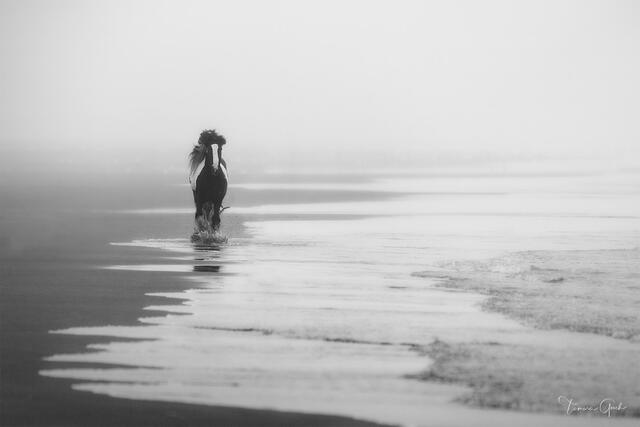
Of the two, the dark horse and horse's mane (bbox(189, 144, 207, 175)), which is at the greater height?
horse's mane (bbox(189, 144, 207, 175))

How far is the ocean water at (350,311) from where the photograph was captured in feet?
23.9

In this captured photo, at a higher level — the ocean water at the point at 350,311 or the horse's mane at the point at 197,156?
the horse's mane at the point at 197,156

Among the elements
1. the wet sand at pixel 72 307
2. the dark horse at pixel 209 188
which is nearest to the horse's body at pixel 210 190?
the dark horse at pixel 209 188

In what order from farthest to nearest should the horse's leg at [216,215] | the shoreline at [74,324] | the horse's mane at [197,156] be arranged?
1. the horse's mane at [197,156]
2. the horse's leg at [216,215]
3. the shoreline at [74,324]

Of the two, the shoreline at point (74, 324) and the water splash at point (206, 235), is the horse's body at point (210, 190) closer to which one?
the water splash at point (206, 235)

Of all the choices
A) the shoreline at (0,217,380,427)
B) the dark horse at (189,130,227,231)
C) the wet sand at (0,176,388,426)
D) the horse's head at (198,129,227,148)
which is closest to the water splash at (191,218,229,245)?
the dark horse at (189,130,227,231)

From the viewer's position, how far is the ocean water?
729cm

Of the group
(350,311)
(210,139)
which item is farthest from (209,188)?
(350,311)

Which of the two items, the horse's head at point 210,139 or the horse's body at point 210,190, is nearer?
the horse's body at point 210,190

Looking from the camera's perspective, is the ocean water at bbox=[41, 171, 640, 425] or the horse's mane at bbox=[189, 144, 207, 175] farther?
the horse's mane at bbox=[189, 144, 207, 175]

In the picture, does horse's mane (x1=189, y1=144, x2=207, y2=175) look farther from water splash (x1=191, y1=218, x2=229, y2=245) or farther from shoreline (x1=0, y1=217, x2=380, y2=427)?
shoreline (x1=0, y1=217, x2=380, y2=427)

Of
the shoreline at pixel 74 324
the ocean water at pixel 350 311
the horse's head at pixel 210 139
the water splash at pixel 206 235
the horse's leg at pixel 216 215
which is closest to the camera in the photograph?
the shoreline at pixel 74 324

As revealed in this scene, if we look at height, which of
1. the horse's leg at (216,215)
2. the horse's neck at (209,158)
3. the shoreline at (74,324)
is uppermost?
the horse's neck at (209,158)

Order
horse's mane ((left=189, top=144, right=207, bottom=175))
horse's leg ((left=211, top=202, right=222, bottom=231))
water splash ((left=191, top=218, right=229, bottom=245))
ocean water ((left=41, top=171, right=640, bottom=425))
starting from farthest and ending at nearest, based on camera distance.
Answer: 1. horse's mane ((left=189, top=144, right=207, bottom=175))
2. horse's leg ((left=211, top=202, right=222, bottom=231))
3. water splash ((left=191, top=218, right=229, bottom=245))
4. ocean water ((left=41, top=171, right=640, bottom=425))
